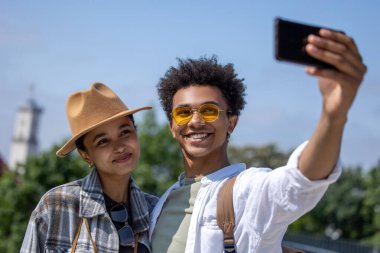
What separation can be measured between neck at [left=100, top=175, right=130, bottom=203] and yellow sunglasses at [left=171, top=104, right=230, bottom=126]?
57cm

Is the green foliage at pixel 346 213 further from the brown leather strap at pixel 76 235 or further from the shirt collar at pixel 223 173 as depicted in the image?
the brown leather strap at pixel 76 235

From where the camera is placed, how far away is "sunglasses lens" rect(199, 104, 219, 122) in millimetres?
3467

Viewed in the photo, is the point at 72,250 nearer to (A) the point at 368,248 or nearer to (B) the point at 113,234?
(B) the point at 113,234

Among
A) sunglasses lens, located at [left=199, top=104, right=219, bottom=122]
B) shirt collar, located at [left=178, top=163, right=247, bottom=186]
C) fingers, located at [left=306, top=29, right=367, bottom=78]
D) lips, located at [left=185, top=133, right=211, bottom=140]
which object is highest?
fingers, located at [left=306, top=29, right=367, bottom=78]

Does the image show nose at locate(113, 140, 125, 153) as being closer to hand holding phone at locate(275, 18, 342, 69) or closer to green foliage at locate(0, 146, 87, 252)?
hand holding phone at locate(275, 18, 342, 69)

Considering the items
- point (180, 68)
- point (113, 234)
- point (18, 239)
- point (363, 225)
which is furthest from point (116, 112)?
point (363, 225)

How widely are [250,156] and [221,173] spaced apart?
1853 inches

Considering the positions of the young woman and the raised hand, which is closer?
the raised hand

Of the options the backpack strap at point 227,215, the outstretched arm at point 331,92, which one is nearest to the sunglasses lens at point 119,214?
the backpack strap at point 227,215

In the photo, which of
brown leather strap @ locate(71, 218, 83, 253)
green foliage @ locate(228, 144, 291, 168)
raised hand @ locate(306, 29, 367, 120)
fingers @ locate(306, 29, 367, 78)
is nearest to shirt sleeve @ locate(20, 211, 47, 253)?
brown leather strap @ locate(71, 218, 83, 253)

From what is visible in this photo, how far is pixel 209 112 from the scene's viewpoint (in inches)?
137

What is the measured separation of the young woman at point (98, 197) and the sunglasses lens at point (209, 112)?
1.66ft

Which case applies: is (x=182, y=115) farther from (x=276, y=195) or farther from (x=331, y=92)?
(x=331, y=92)

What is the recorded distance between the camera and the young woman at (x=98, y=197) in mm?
3469
